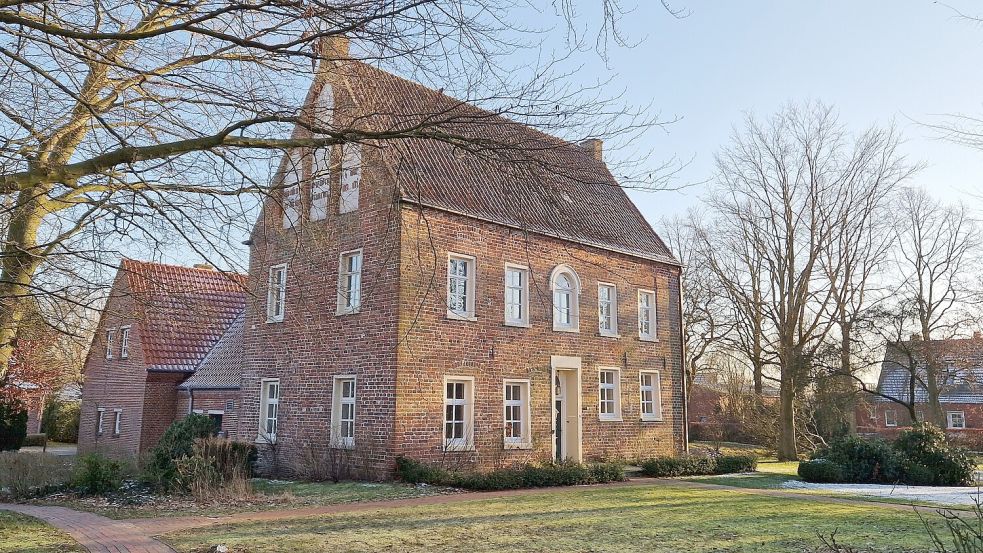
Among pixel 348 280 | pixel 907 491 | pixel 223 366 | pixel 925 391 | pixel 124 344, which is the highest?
pixel 348 280

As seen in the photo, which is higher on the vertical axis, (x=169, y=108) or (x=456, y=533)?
(x=169, y=108)

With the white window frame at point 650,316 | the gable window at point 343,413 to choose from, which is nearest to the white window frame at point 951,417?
the white window frame at point 650,316

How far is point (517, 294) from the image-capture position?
63.4 ft

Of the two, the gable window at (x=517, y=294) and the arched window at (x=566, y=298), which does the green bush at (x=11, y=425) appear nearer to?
the gable window at (x=517, y=294)

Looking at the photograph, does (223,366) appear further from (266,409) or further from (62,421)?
(62,421)

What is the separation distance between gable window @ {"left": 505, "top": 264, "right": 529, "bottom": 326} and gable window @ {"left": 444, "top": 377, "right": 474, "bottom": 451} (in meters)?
2.35

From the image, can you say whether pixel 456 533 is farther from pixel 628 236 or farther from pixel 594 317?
pixel 628 236

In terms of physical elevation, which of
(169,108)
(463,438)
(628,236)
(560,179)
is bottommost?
(463,438)

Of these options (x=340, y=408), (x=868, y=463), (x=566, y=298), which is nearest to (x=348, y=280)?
(x=340, y=408)

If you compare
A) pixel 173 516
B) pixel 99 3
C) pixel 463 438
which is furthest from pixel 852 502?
pixel 99 3

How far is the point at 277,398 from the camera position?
19.1 metres

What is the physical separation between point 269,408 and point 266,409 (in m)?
0.08

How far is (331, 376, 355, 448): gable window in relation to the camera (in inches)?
670

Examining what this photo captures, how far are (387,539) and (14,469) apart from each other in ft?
33.4
